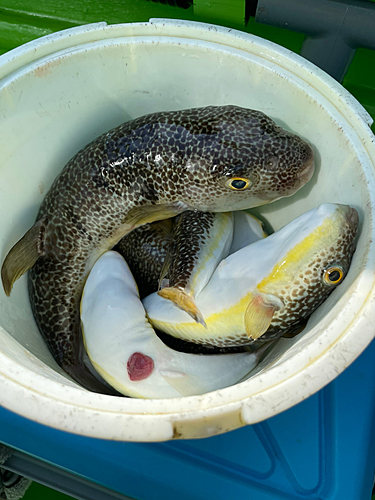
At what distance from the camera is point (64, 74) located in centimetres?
158

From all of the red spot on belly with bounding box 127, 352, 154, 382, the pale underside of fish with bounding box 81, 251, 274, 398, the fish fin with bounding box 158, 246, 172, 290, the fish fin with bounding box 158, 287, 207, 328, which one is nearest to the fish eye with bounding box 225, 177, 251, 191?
the fish fin with bounding box 158, 246, 172, 290

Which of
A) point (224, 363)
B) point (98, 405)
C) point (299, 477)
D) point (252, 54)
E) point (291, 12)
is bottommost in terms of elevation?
point (299, 477)

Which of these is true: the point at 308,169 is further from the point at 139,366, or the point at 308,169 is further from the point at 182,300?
the point at 139,366

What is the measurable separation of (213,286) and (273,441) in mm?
619

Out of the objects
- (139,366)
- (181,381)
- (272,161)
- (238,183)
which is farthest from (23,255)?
(272,161)

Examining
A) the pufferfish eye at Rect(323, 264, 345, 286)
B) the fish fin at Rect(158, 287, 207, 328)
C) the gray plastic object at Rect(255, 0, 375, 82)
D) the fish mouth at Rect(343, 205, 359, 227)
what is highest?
the gray plastic object at Rect(255, 0, 375, 82)

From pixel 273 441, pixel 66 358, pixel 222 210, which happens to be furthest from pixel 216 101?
pixel 273 441

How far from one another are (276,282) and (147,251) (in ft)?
2.04

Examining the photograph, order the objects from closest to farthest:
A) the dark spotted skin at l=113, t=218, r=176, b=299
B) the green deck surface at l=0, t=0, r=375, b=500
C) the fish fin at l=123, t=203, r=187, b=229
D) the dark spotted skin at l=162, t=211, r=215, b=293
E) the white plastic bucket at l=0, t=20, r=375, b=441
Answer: the white plastic bucket at l=0, t=20, r=375, b=441 → the dark spotted skin at l=162, t=211, r=215, b=293 → the fish fin at l=123, t=203, r=187, b=229 → the dark spotted skin at l=113, t=218, r=176, b=299 → the green deck surface at l=0, t=0, r=375, b=500

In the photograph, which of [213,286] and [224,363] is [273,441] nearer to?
[224,363]

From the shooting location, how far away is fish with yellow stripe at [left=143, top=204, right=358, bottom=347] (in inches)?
52.2

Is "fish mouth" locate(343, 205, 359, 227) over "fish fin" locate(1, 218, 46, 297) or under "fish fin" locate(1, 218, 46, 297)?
over

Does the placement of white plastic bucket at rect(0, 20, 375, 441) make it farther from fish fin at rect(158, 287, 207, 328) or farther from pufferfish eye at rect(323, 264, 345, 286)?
fish fin at rect(158, 287, 207, 328)

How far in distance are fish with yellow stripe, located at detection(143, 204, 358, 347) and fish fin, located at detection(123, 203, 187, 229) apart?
0.31 m
